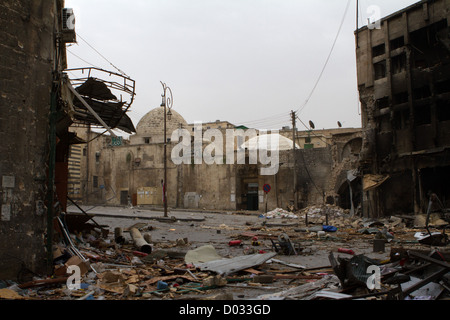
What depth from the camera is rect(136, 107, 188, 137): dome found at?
44188 millimetres

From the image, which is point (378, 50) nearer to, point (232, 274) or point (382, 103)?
point (382, 103)

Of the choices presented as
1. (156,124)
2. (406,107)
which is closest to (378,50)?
(406,107)

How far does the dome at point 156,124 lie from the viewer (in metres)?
44.2

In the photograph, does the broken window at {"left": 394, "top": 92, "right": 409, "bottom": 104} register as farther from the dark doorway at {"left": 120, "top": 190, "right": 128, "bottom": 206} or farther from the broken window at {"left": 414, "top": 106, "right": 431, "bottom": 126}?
the dark doorway at {"left": 120, "top": 190, "right": 128, "bottom": 206}

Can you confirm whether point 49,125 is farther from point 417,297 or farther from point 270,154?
point 270,154

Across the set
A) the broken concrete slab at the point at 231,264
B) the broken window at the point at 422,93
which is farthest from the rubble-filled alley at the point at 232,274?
the broken window at the point at 422,93

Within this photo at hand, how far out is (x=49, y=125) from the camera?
6941mm

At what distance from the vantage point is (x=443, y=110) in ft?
61.4

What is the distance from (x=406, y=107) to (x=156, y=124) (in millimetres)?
31000

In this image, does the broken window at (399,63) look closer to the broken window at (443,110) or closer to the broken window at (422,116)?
the broken window at (422,116)

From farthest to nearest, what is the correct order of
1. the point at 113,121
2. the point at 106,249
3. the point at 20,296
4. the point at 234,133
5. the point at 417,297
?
Answer: the point at 234,133 → the point at 113,121 → the point at 106,249 → the point at 20,296 → the point at 417,297

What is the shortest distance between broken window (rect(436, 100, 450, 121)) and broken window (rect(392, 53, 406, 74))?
273cm

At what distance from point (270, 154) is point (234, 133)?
10594 millimetres
